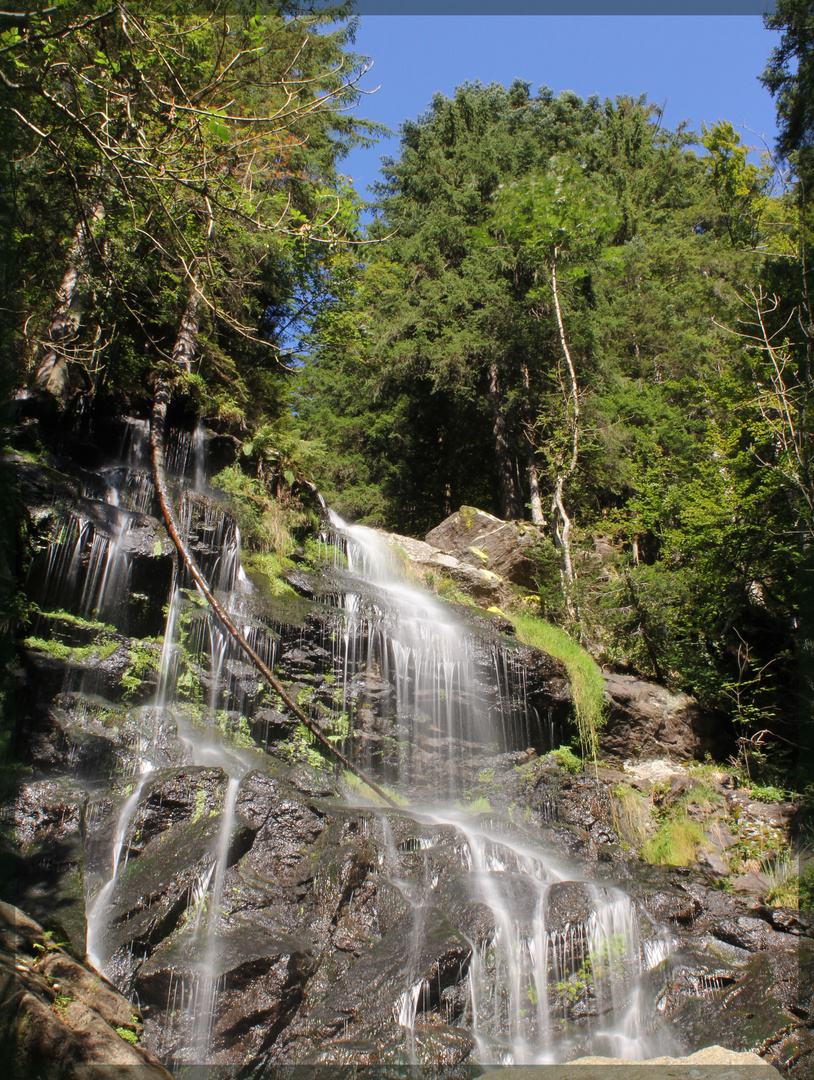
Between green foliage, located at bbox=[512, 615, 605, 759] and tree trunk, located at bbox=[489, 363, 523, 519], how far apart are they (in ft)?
22.5

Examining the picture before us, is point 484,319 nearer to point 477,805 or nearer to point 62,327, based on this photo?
point 62,327

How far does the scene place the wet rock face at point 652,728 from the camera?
10266mm

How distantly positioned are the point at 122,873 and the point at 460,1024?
2.88m

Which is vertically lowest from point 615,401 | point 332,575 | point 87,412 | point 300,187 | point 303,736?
point 303,736

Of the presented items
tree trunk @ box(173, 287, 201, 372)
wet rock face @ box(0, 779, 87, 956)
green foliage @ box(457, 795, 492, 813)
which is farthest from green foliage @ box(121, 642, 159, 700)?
tree trunk @ box(173, 287, 201, 372)

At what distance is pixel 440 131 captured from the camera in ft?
77.5

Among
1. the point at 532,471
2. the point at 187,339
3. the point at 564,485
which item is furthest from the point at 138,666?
the point at 532,471

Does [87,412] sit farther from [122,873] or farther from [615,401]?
[615,401]

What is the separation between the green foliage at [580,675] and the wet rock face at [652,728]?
10.4 inches

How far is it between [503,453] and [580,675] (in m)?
9.03

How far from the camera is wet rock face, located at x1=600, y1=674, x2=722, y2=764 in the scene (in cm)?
1027

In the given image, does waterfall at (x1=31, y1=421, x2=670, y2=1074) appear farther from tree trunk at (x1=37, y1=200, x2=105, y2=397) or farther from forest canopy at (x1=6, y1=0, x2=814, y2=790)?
forest canopy at (x1=6, y1=0, x2=814, y2=790)

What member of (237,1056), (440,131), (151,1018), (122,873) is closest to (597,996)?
(237,1056)

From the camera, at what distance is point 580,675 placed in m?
10.4
